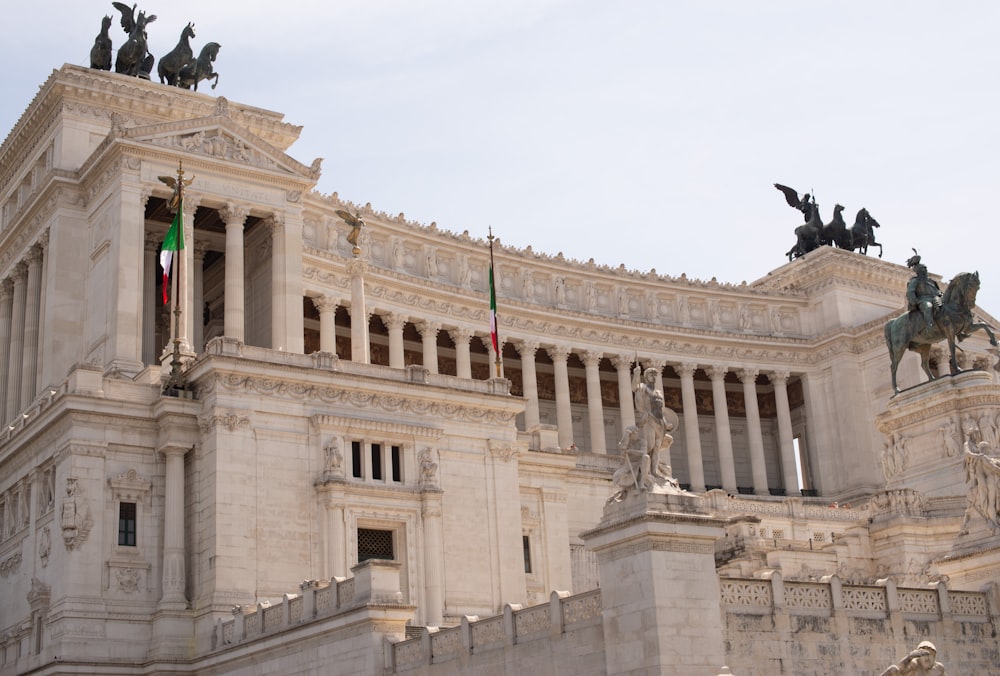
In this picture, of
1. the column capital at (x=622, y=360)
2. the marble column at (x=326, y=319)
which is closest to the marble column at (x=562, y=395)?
the column capital at (x=622, y=360)

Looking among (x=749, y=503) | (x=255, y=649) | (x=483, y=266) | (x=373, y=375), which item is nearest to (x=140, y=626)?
(x=255, y=649)

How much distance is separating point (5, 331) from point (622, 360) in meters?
35.9

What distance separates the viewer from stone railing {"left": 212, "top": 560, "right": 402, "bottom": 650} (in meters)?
33.7

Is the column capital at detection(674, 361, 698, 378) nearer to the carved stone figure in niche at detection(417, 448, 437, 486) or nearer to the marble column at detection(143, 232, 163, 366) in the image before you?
the marble column at detection(143, 232, 163, 366)

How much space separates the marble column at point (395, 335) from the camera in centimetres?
7138

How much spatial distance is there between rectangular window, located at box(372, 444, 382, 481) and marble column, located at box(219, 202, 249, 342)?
13.8 meters

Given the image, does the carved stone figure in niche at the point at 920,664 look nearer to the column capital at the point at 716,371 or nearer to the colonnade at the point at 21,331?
the colonnade at the point at 21,331

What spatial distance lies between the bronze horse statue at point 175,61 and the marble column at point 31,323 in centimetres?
1101

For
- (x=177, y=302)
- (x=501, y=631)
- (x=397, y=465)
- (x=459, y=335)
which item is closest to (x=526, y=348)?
(x=459, y=335)

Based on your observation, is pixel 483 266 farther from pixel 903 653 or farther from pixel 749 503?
pixel 903 653

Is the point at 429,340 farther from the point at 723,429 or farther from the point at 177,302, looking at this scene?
the point at 177,302

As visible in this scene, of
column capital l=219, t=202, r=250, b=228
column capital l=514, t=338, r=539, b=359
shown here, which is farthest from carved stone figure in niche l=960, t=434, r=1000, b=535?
column capital l=514, t=338, r=539, b=359

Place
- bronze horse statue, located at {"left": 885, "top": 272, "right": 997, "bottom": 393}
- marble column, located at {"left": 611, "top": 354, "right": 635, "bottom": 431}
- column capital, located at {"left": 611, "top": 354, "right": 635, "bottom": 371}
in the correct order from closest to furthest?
bronze horse statue, located at {"left": 885, "top": 272, "right": 997, "bottom": 393} → marble column, located at {"left": 611, "top": 354, "right": 635, "bottom": 431} → column capital, located at {"left": 611, "top": 354, "right": 635, "bottom": 371}

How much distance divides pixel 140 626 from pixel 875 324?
57.3 m
